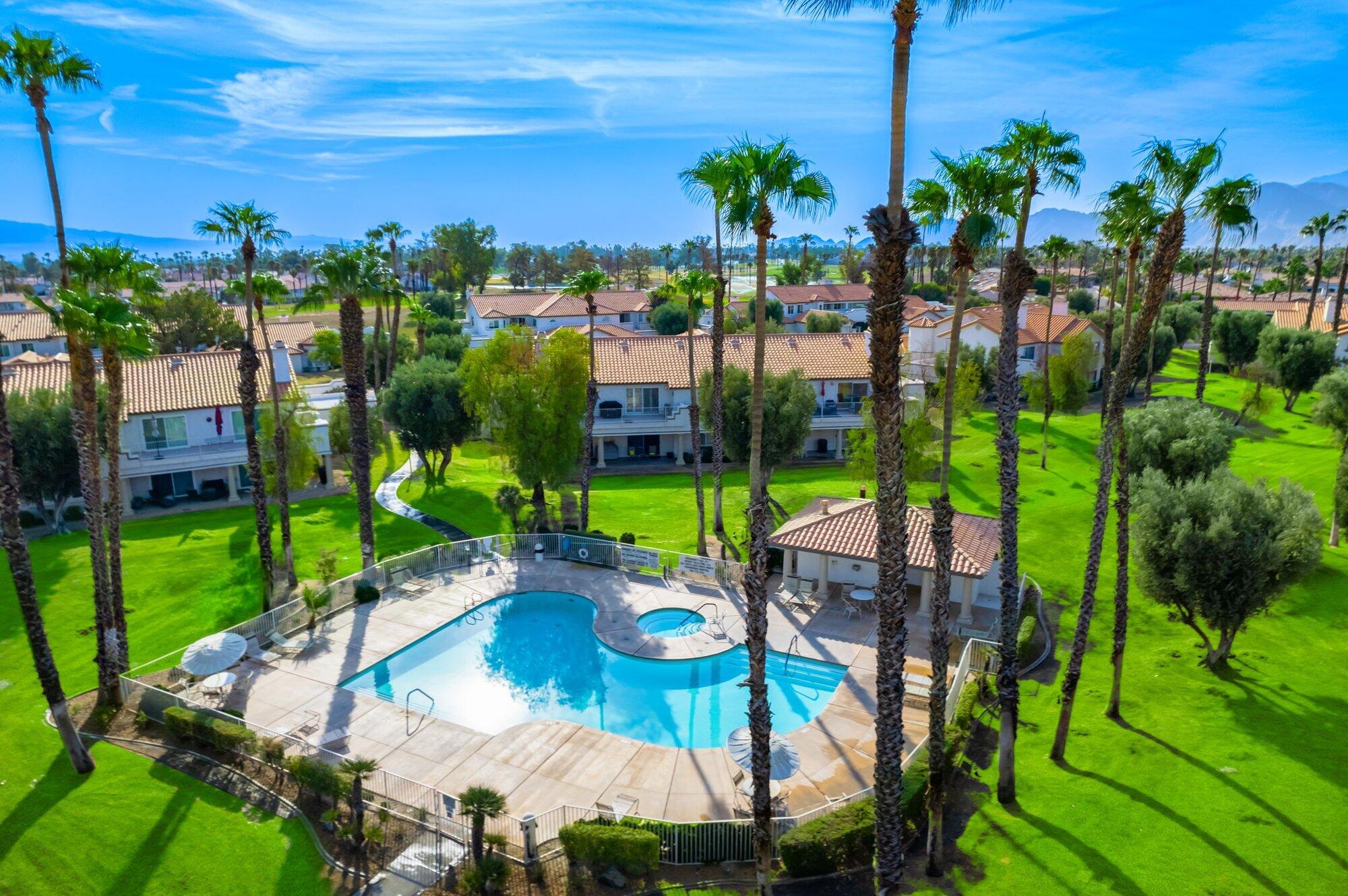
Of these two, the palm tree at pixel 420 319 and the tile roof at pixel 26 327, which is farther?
the tile roof at pixel 26 327

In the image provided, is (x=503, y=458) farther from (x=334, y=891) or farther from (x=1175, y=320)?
(x=1175, y=320)

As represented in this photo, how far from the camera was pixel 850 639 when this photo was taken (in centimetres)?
2702

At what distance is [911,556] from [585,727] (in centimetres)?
1268

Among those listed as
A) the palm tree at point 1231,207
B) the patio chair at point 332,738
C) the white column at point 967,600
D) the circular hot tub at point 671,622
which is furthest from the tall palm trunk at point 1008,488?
the patio chair at point 332,738

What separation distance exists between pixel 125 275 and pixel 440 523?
18.7 metres

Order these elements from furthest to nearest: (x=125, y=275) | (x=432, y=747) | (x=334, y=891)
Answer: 1. (x=125, y=275)
2. (x=432, y=747)
3. (x=334, y=891)

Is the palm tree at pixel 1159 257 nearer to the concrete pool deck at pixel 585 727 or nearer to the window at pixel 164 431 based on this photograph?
the concrete pool deck at pixel 585 727

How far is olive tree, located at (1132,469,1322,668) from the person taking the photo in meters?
21.9

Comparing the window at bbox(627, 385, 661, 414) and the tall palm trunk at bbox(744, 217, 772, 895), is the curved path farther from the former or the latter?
the tall palm trunk at bbox(744, 217, 772, 895)

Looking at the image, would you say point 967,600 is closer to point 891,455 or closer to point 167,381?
point 891,455

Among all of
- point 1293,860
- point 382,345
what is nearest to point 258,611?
point 1293,860

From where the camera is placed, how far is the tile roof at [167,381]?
40.4 metres

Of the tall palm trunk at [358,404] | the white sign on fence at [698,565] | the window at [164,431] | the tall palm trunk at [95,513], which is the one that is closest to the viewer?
the tall palm trunk at [95,513]

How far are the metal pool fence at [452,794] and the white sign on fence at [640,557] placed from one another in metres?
0.04
